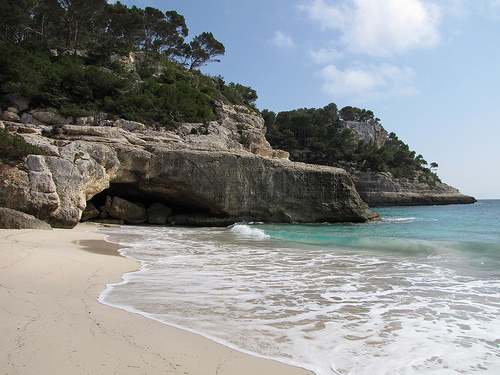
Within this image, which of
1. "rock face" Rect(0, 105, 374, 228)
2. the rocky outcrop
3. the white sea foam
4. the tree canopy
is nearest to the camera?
the white sea foam

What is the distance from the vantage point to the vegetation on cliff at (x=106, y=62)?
92.4ft

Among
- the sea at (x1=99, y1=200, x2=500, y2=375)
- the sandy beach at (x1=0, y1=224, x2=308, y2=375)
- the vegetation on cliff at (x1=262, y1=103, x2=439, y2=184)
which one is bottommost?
the sea at (x1=99, y1=200, x2=500, y2=375)

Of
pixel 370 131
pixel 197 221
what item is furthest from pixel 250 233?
pixel 370 131

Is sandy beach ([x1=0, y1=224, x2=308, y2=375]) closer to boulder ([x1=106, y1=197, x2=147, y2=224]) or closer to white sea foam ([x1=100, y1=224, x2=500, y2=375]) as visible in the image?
white sea foam ([x1=100, y1=224, x2=500, y2=375])

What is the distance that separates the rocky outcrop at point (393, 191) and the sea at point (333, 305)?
62.7 metres

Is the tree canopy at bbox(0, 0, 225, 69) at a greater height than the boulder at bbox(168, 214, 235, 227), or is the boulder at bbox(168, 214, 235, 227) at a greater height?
the tree canopy at bbox(0, 0, 225, 69)

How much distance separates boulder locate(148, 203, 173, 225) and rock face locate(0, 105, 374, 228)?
0.40 meters

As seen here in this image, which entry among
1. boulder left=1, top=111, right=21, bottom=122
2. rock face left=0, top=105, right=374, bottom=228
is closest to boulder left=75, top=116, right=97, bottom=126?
rock face left=0, top=105, right=374, bottom=228

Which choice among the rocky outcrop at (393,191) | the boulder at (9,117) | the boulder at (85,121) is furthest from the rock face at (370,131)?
the boulder at (9,117)

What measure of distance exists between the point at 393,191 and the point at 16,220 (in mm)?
68613

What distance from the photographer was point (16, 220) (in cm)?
1329

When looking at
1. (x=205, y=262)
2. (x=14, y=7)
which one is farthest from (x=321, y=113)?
(x=205, y=262)

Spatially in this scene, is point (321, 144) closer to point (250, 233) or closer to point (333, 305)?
point (250, 233)

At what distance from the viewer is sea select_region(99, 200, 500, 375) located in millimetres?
4062
